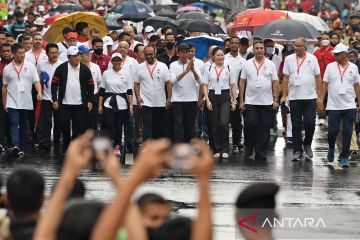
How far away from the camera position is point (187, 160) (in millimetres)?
4996

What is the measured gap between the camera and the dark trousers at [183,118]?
1966cm

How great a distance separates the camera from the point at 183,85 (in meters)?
19.6

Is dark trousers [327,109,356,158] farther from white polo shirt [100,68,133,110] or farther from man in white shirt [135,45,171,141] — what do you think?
white polo shirt [100,68,133,110]

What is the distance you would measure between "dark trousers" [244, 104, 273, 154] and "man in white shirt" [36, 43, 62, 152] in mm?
2995

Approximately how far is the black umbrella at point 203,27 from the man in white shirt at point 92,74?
6.35 meters

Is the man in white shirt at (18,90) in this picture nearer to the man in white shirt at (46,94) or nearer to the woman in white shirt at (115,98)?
the man in white shirt at (46,94)

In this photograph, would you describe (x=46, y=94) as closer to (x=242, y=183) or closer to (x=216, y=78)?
(x=216, y=78)

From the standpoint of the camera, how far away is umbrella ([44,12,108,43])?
24.6 meters

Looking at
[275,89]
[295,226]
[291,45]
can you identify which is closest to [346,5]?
[291,45]

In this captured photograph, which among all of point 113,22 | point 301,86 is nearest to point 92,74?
point 301,86

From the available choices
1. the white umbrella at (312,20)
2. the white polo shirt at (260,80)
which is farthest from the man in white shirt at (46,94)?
the white umbrella at (312,20)

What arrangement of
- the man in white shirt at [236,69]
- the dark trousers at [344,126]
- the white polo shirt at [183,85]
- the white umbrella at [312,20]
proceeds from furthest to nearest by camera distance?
1. the white umbrella at [312,20]
2. the man in white shirt at [236,69]
3. the white polo shirt at [183,85]
4. the dark trousers at [344,126]

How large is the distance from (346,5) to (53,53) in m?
41.5

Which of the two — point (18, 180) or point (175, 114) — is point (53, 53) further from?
point (18, 180)
